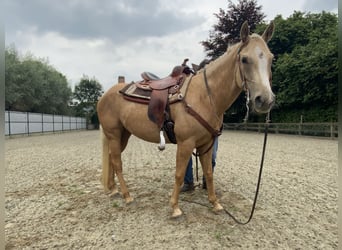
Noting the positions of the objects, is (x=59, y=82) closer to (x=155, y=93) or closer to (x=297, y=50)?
(x=297, y=50)

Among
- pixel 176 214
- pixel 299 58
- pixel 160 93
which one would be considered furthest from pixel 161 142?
pixel 299 58

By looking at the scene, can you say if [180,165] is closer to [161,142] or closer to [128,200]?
[161,142]

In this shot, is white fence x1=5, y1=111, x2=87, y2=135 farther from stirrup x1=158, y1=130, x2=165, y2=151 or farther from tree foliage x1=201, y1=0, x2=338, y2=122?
tree foliage x1=201, y1=0, x2=338, y2=122

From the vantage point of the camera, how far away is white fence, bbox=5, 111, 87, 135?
1706cm

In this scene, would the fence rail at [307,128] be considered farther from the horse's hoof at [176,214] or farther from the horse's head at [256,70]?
the horse's head at [256,70]

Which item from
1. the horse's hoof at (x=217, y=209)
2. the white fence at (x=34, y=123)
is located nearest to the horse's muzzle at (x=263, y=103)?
the horse's hoof at (x=217, y=209)

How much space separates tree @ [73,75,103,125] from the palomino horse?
37.4 m

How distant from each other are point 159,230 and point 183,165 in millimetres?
747

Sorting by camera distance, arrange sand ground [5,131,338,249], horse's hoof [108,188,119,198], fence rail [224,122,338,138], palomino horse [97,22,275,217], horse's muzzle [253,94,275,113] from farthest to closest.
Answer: fence rail [224,122,338,138] < horse's hoof [108,188,119,198] < sand ground [5,131,338,249] < palomino horse [97,22,275,217] < horse's muzzle [253,94,275,113]

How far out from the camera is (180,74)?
3.21 m

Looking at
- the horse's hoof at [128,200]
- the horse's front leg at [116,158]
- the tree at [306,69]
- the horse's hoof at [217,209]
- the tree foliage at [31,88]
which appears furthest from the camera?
the tree foliage at [31,88]

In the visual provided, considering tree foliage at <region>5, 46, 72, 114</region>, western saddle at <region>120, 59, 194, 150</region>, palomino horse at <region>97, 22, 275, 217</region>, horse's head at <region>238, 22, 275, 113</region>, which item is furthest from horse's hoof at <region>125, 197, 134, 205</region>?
tree foliage at <region>5, 46, 72, 114</region>

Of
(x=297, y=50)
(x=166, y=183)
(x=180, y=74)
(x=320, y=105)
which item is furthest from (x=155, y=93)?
(x=297, y=50)

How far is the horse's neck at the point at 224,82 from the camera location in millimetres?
2691
